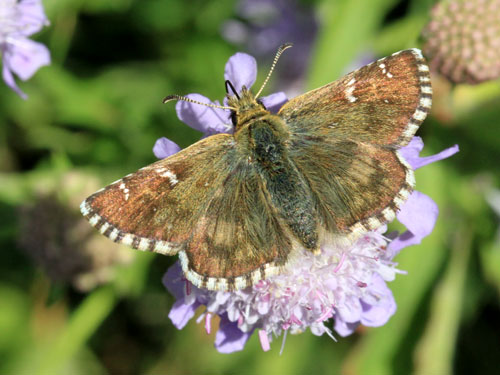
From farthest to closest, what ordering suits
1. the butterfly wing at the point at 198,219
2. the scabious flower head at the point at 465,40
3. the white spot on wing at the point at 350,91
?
the scabious flower head at the point at 465,40 < the white spot on wing at the point at 350,91 < the butterfly wing at the point at 198,219

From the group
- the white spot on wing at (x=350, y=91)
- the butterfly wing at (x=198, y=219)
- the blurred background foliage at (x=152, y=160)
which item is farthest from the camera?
the blurred background foliage at (x=152, y=160)

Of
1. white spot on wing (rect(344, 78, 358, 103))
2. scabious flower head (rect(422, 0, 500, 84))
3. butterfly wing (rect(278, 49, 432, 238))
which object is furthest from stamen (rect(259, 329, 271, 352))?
scabious flower head (rect(422, 0, 500, 84))

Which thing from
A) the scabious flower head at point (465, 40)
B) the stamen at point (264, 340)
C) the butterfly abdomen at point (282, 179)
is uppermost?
the butterfly abdomen at point (282, 179)

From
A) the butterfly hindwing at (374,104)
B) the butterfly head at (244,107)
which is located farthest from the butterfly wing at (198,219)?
the butterfly hindwing at (374,104)

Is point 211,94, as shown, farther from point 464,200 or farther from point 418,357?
point 418,357

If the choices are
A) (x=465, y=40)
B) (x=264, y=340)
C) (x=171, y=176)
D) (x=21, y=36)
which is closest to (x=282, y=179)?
(x=171, y=176)

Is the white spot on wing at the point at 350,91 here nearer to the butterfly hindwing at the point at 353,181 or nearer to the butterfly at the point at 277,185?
the butterfly at the point at 277,185

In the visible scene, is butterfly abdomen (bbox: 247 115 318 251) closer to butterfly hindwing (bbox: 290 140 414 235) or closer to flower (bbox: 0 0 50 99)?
butterfly hindwing (bbox: 290 140 414 235)
